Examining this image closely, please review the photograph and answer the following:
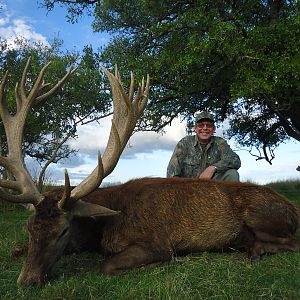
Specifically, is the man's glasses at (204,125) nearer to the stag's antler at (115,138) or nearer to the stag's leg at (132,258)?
the stag's antler at (115,138)

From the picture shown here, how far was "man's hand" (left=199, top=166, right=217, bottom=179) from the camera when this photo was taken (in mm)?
7055

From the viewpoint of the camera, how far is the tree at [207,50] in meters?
11.6

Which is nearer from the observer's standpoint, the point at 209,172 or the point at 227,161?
the point at 209,172

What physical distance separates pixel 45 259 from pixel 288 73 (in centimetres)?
904

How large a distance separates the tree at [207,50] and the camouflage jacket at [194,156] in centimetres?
405

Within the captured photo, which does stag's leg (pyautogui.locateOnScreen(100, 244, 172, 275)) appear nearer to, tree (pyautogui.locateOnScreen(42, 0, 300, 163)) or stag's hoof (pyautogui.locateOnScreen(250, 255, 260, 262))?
stag's hoof (pyautogui.locateOnScreen(250, 255, 260, 262))

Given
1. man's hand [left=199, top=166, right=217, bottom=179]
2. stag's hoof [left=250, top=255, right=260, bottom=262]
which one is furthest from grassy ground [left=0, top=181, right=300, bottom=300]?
man's hand [left=199, top=166, right=217, bottom=179]

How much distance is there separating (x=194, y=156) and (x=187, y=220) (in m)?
2.50

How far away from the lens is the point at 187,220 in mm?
5215

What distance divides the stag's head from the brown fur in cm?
23

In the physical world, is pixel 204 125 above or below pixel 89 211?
above

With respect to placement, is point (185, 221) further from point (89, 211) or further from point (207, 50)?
point (207, 50)

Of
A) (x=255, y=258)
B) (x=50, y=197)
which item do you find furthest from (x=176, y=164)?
(x=50, y=197)

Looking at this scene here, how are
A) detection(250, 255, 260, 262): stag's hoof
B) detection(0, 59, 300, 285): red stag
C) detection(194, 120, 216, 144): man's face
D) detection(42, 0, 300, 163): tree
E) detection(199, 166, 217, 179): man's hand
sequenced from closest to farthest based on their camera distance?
detection(0, 59, 300, 285): red stag < detection(250, 255, 260, 262): stag's hoof < detection(199, 166, 217, 179): man's hand < detection(194, 120, 216, 144): man's face < detection(42, 0, 300, 163): tree
